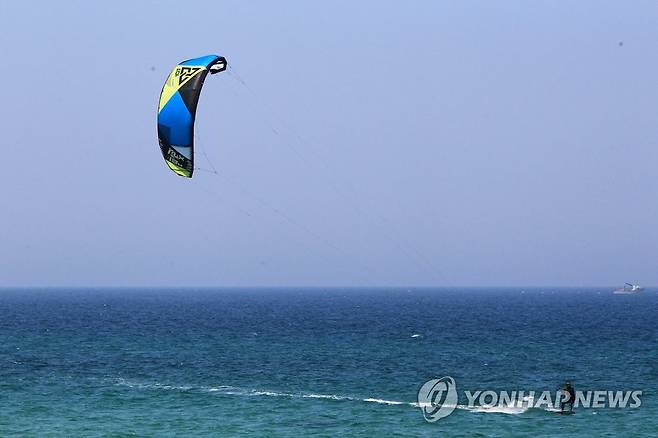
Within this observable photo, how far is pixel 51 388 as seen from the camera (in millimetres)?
61062

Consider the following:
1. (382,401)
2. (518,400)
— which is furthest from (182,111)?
(518,400)

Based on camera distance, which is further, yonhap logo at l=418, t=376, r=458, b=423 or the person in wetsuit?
yonhap logo at l=418, t=376, r=458, b=423

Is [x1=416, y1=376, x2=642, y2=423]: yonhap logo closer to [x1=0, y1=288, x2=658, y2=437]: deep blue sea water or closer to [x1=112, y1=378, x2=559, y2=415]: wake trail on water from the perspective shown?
[x1=112, y1=378, x2=559, y2=415]: wake trail on water

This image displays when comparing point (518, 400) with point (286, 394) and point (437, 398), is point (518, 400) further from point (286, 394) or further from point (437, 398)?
point (286, 394)

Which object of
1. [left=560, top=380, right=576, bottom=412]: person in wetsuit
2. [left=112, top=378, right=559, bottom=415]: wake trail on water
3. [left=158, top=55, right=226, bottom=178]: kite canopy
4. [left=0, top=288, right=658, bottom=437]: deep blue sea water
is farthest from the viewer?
[left=112, top=378, right=559, bottom=415]: wake trail on water

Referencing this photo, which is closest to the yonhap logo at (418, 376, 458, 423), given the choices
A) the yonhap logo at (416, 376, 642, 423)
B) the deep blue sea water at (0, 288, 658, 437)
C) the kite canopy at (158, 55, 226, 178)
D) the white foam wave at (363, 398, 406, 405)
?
the yonhap logo at (416, 376, 642, 423)

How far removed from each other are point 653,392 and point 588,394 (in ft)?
13.6

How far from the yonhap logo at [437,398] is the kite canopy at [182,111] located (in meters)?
19.0

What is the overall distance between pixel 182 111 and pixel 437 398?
26.1m

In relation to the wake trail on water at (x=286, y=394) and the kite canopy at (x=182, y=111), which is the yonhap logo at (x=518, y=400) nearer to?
the wake trail on water at (x=286, y=394)

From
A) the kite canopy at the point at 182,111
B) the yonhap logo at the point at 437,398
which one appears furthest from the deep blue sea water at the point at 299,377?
the kite canopy at the point at 182,111

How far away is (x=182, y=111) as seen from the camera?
42938mm

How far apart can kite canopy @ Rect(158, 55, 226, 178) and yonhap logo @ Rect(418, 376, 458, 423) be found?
748 inches

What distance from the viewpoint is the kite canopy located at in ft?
141
